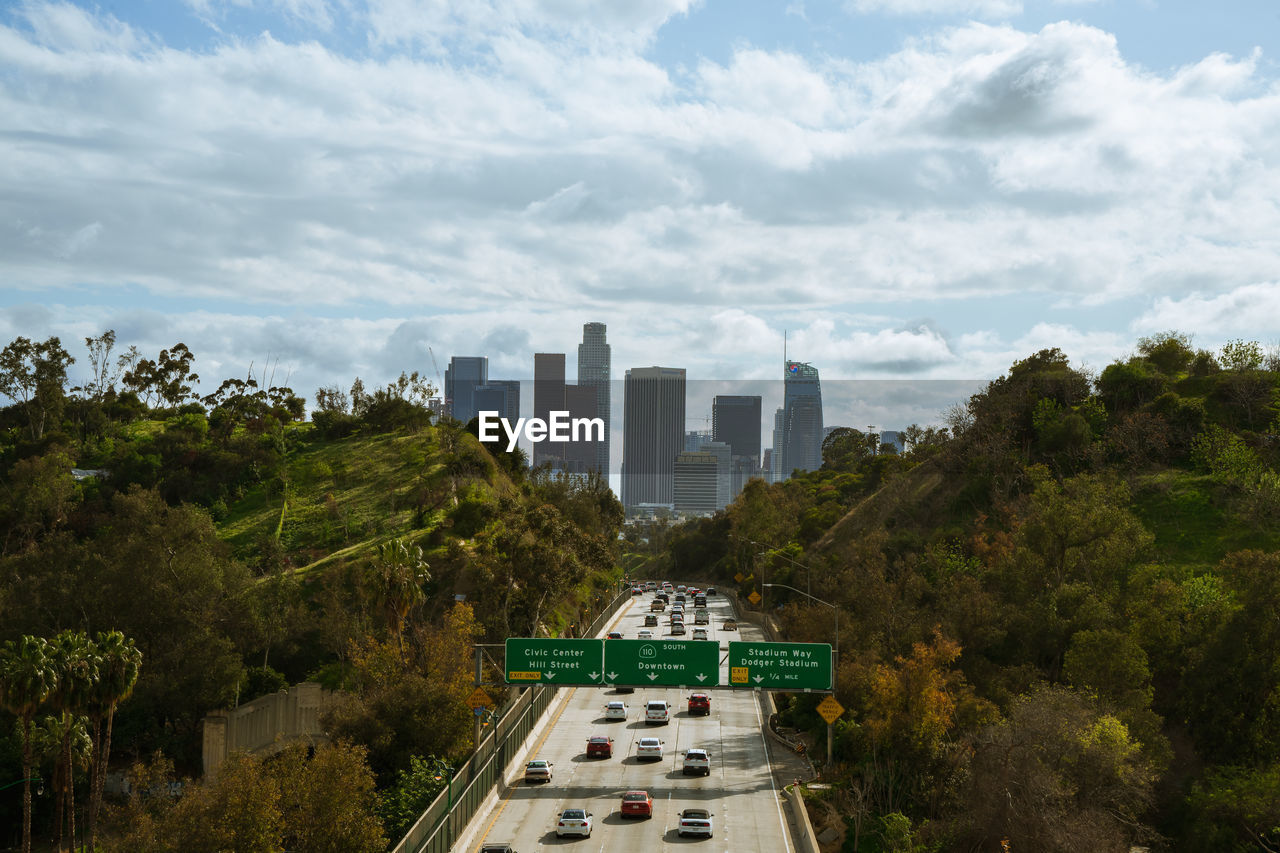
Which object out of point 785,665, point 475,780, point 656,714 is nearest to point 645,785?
point 785,665

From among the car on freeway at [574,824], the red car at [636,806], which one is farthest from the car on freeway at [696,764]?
the car on freeway at [574,824]

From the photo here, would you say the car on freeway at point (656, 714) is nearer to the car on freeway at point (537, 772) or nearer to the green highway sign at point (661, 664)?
the green highway sign at point (661, 664)

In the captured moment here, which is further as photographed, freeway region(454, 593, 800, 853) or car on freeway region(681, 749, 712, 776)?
car on freeway region(681, 749, 712, 776)

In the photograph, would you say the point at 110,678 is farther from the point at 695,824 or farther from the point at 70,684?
the point at 695,824

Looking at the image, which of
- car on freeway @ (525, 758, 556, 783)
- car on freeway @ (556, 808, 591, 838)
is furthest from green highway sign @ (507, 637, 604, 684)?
car on freeway @ (556, 808, 591, 838)

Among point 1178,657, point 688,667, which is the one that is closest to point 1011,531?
point 1178,657

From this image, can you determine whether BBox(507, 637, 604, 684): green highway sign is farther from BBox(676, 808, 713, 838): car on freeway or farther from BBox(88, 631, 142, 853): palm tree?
BBox(88, 631, 142, 853): palm tree
